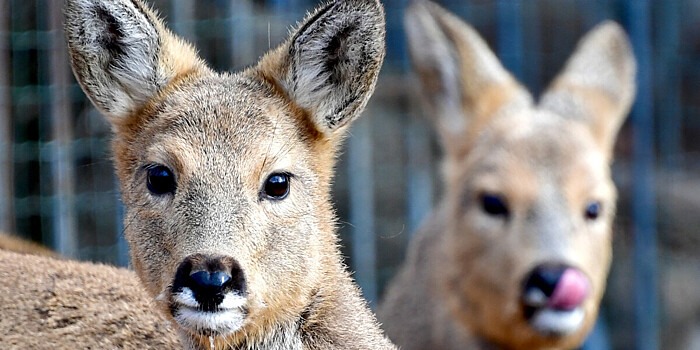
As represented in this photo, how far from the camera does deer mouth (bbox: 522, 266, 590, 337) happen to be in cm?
576

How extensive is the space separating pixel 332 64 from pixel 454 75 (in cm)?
269

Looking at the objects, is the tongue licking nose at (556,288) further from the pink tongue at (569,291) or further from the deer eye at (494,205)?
the deer eye at (494,205)

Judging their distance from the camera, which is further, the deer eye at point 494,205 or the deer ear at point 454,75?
the deer ear at point 454,75

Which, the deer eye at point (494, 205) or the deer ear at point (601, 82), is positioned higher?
the deer ear at point (601, 82)

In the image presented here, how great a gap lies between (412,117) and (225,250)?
5741mm

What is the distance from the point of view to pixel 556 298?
19.1ft

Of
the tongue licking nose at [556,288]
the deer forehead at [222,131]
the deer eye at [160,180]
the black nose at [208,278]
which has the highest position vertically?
the deer forehead at [222,131]

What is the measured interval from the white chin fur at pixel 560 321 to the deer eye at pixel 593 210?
609 millimetres

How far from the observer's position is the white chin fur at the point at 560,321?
5758mm

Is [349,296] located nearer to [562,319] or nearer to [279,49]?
[279,49]

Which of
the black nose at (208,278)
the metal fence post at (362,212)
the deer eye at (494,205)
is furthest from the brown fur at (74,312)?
the metal fence post at (362,212)

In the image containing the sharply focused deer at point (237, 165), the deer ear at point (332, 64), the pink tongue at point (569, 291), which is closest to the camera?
the sharply focused deer at point (237, 165)

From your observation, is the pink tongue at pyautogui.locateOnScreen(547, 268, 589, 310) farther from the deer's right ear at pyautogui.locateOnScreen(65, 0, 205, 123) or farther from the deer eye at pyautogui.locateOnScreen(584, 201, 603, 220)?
the deer's right ear at pyautogui.locateOnScreen(65, 0, 205, 123)

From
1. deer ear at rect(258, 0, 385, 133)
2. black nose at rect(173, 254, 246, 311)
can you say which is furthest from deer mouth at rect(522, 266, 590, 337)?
black nose at rect(173, 254, 246, 311)
